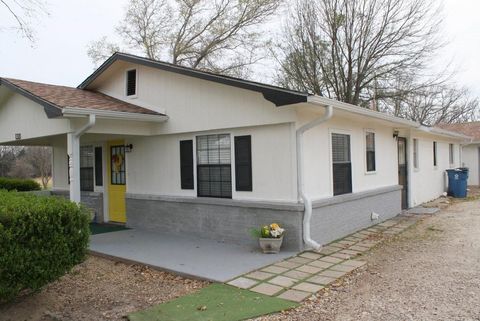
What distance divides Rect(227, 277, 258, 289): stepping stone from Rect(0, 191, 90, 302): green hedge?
190 cm

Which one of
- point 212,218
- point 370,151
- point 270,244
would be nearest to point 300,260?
point 270,244

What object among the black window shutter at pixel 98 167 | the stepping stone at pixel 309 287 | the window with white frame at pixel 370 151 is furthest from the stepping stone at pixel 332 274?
the black window shutter at pixel 98 167

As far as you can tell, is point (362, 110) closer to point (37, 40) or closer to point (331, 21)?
point (37, 40)

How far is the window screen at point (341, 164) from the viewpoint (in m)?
7.87

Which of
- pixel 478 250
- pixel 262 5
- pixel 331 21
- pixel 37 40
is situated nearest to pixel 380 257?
pixel 478 250

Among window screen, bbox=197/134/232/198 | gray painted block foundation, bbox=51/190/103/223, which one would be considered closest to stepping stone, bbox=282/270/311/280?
window screen, bbox=197/134/232/198

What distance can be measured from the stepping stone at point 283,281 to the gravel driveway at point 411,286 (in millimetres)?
506

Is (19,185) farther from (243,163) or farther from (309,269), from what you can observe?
(309,269)

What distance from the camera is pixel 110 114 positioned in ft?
24.2

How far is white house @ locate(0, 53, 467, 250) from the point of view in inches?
268

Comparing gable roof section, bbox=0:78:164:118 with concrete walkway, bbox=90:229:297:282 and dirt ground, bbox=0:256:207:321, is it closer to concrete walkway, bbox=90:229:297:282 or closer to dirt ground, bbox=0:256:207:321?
concrete walkway, bbox=90:229:297:282

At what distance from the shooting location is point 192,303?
14.7 feet

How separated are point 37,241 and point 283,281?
296 centimetres

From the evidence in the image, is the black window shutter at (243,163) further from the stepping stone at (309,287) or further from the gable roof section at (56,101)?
the stepping stone at (309,287)
